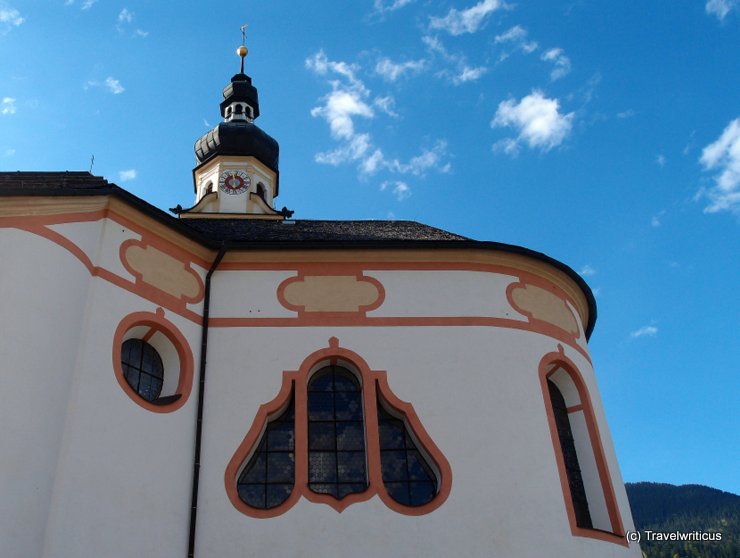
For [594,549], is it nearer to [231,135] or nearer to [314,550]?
[314,550]

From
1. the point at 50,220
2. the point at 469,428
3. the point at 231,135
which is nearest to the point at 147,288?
the point at 50,220

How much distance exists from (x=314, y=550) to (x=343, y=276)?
4867 millimetres

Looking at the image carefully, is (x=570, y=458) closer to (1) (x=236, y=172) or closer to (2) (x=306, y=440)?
(2) (x=306, y=440)

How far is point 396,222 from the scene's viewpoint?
1841 centimetres

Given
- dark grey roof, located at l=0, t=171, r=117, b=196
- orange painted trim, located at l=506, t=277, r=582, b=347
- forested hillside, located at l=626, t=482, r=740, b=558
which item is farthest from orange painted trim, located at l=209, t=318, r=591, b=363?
forested hillside, located at l=626, t=482, r=740, b=558

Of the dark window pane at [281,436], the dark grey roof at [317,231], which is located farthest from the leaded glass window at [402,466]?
the dark grey roof at [317,231]

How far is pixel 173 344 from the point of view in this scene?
12891mm

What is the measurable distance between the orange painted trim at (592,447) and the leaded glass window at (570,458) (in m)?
0.24

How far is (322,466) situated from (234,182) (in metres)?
20.1

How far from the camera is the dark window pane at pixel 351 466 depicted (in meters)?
12.4

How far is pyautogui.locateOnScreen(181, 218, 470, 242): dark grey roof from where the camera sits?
49.7ft

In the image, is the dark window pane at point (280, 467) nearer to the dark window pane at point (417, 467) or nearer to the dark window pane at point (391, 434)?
the dark window pane at point (391, 434)

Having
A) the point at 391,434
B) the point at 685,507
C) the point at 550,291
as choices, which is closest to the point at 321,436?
the point at 391,434

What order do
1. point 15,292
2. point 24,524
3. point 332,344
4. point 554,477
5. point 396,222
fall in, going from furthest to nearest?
point 396,222
point 332,344
point 554,477
point 15,292
point 24,524
